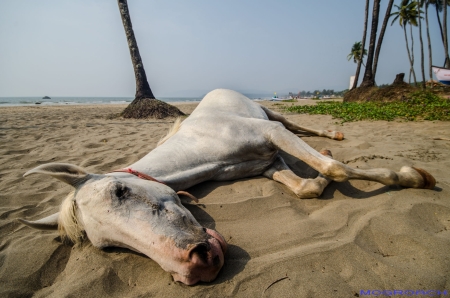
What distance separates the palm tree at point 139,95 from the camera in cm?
937

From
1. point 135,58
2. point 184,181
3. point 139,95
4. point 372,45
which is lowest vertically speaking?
point 184,181

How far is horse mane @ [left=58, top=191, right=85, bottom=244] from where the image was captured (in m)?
1.88

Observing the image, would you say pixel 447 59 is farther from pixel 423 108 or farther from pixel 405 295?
pixel 405 295

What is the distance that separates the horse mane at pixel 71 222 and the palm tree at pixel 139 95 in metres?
7.51

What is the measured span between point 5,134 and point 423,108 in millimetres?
10995

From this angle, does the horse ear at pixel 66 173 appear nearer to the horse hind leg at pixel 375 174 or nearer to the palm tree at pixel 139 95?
the horse hind leg at pixel 375 174

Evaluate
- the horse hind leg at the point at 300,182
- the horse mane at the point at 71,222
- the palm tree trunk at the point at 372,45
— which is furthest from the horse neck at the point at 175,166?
the palm tree trunk at the point at 372,45

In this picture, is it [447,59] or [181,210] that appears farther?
[447,59]

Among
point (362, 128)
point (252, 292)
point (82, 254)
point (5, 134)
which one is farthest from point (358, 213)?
point (5, 134)

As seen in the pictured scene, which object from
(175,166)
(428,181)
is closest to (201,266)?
(175,166)

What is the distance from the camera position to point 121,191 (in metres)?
1.77

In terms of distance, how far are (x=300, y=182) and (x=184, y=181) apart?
118 cm

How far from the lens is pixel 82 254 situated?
6.24 feet

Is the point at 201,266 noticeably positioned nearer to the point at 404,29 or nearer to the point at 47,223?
the point at 47,223
